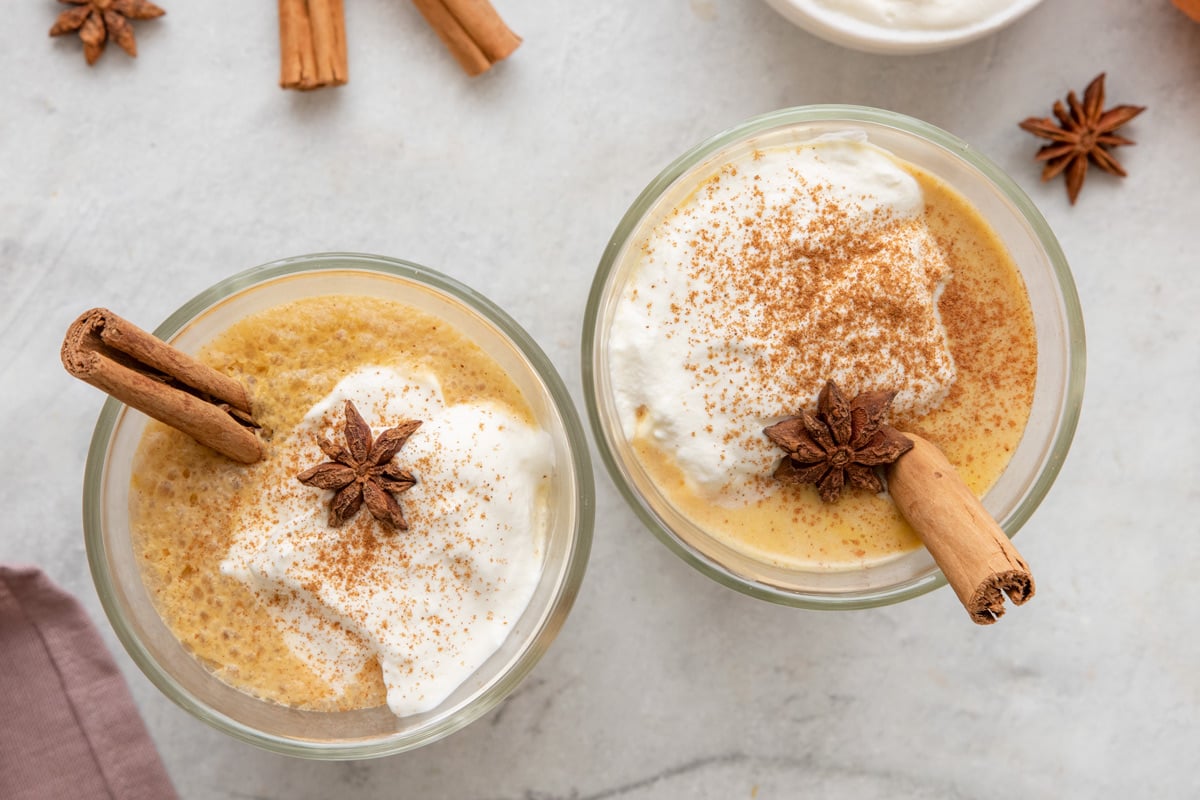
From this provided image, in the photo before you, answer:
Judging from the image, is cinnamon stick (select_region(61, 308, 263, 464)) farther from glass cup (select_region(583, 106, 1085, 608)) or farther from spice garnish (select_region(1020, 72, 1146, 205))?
spice garnish (select_region(1020, 72, 1146, 205))

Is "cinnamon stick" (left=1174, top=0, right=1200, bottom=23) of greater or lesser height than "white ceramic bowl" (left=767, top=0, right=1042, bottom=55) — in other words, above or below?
above

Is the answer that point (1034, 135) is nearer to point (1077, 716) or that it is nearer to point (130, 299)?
point (1077, 716)

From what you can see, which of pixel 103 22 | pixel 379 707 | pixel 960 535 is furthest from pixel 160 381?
pixel 960 535

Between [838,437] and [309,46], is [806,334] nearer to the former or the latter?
[838,437]

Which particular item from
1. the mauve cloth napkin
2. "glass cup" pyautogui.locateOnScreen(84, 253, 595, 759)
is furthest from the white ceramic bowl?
the mauve cloth napkin

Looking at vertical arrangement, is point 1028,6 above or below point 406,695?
above

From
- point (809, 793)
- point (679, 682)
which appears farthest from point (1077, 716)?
point (679, 682)

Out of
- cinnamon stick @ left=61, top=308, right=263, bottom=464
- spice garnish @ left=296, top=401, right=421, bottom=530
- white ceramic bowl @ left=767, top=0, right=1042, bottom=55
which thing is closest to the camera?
cinnamon stick @ left=61, top=308, right=263, bottom=464
